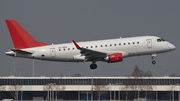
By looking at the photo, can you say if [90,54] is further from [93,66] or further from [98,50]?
[93,66]

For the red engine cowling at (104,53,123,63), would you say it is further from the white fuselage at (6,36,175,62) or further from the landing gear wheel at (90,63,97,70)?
the landing gear wheel at (90,63,97,70)

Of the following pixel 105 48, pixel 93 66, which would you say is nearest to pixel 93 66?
pixel 93 66

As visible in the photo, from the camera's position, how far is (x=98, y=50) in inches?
3666

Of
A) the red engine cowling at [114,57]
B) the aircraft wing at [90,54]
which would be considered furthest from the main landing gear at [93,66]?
the red engine cowling at [114,57]

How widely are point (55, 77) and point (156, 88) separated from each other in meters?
31.1

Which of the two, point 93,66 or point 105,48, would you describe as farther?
point 93,66

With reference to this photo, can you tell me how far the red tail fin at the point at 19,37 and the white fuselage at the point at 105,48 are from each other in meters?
2.04

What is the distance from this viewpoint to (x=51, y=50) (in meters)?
93.6

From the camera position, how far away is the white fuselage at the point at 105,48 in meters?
92.4

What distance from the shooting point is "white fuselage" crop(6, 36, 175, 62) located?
92.4m

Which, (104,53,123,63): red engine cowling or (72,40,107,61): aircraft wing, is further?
(104,53,123,63): red engine cowling

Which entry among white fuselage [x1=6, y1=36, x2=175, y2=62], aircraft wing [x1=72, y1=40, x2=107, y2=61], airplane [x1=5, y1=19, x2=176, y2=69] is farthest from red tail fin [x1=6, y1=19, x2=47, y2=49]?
aircraft wing [x1=72, y1=40, x2=107, y2=61]

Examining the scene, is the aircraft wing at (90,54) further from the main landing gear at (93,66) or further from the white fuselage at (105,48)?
the main landing gear at (93,66)

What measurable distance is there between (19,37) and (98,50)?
13.9 metres
